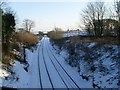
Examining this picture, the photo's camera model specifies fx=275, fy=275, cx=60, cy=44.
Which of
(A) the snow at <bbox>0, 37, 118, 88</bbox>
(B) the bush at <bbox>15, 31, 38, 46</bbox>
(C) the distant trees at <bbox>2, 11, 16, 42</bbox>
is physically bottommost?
(A) the snow at <bbox>0, 37, 118, 88</bbox>

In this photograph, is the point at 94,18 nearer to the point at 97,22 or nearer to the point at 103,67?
the point at 97,22

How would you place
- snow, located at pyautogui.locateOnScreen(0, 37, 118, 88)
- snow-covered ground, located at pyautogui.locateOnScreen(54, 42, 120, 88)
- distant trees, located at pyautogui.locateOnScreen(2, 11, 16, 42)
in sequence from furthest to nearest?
distant trees, located at pyautogui.locateOnScreen(2, 11, 16, 42)
snow, located at pyautogui.locateOnScreen(0, 37, 118, 88)
snow-covered ground, located at pyautogui.locateOnScreen(54, 42, 120, 88)

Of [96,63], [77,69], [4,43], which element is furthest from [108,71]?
[4,43]

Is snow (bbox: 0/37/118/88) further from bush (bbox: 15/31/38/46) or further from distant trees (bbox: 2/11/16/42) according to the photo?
bush (bbox: 15/31/38/46)

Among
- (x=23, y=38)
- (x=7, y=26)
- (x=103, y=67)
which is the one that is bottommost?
(x=103, y=67)

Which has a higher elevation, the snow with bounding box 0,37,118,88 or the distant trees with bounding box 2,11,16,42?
the distant trees with bounding box 2,11,16,42

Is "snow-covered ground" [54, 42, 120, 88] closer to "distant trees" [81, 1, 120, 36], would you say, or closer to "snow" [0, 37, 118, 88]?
"snow" [0, 37, 118, 88]

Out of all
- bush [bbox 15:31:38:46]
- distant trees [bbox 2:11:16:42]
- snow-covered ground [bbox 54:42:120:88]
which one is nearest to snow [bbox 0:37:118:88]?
snow-covered ground [bbox 54:42:120:88]

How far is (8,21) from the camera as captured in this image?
36844 millimetres

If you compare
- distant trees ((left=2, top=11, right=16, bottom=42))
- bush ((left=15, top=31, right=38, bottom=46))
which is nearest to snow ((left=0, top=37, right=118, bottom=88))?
distant trees ((left=2, top=11, right=16, bottom=42))

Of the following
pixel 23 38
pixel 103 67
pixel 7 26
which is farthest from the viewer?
pixel 23 38

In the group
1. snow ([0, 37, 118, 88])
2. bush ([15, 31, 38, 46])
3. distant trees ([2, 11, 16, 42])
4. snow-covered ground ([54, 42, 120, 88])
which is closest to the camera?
snow-covered ground ([54, 42, 120, 88])

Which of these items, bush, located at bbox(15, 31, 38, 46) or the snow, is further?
bush, located at bbox(15, 31, 38, 46)

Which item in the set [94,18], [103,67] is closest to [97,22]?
[94,18]
